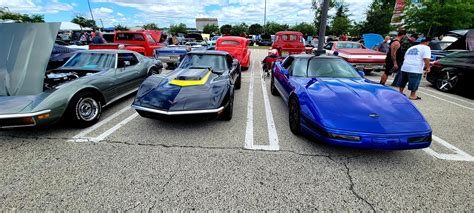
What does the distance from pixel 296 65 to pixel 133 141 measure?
10.9ft

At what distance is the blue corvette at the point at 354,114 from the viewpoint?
7.78 feet

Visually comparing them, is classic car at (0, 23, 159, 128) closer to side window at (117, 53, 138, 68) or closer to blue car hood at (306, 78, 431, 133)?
side window at (117, 53, 138, 68)

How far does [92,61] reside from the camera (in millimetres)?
4668

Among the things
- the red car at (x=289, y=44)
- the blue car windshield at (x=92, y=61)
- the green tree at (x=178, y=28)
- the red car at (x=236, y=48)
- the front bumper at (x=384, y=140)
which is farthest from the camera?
the green tree at (x=178, y=28)

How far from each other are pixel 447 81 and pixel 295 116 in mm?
6519

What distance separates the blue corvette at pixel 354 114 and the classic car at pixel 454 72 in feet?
15.3

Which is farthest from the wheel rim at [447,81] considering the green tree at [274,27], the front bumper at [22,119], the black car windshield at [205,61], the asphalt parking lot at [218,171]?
the green tree at [274,27]

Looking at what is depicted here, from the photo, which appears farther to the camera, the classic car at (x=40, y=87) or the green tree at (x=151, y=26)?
the green tree at (x=151, y=26)

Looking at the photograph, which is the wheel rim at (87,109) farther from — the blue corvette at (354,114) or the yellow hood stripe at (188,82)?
the blue corvette at (354,114)

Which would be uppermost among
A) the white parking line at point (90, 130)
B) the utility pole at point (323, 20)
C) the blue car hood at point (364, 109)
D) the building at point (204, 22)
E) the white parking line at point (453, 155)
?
the building at point (204, 22)

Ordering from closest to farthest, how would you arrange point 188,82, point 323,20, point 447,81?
point 188,82 → point 447,81 → point 323,20

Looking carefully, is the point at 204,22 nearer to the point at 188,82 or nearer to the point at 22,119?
the point at 188,82

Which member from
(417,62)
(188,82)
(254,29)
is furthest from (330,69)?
(254,29)

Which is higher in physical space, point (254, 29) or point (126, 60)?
point (254, 29)
